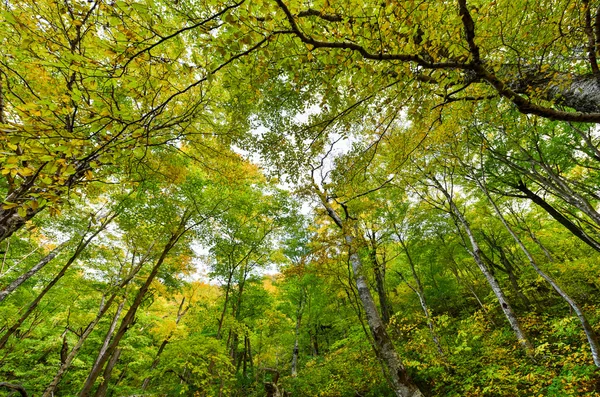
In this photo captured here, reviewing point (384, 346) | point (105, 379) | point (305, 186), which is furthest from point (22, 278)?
point (384, 346)

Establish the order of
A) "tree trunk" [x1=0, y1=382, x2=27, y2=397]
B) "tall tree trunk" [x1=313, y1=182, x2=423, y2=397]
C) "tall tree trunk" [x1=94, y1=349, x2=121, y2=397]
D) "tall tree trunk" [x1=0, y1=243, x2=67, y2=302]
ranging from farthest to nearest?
"tall tree trunk" [x1=94, y1=349, x2=121, y2=397] → "tall tree trunk" [x1=0, y1=243, x2=67, y2=302] → "tall tree trunk" [x1=313, y1=182, x2=423, y2=397] → "tree trunk" [x1=0, y1=382, x2=27, y2=397]

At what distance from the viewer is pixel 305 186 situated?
7.13 meters

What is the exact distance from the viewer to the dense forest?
1956 mm

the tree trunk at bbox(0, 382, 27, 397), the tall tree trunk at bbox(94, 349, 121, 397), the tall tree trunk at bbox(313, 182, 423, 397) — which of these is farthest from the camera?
the tall tree trunk at bbox(94, 349, 121, 397)

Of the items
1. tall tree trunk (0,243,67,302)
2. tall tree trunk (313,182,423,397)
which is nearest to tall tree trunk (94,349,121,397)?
tall tree trunk (0,243,67,302)

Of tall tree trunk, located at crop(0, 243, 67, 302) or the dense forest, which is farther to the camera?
tall tree trunk, located at crop(0, 243, 67, 302)

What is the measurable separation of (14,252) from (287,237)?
10801 millimetres

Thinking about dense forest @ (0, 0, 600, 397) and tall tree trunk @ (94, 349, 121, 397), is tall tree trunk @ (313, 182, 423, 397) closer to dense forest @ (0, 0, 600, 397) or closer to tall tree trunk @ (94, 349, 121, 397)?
dense forest @ (0, 0, 600, 397)

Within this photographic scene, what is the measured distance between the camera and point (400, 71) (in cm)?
218

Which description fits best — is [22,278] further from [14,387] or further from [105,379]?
[14,387]

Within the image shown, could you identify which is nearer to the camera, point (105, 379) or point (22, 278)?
point (22, 278)

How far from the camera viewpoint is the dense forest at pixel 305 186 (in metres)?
1.96

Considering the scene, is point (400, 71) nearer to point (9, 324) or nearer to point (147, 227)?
point (147, 227)

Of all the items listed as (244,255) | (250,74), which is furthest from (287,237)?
(250,74)
